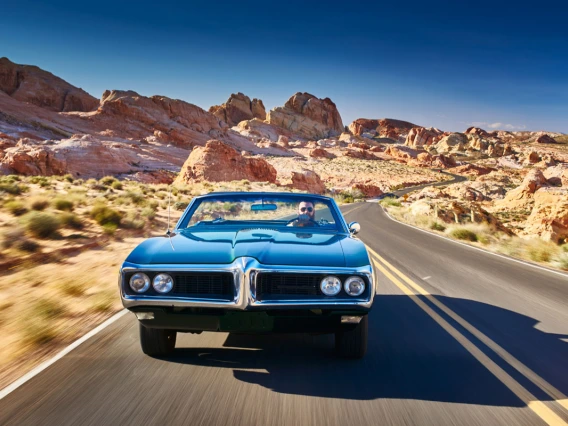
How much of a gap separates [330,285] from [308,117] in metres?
Answer: 162

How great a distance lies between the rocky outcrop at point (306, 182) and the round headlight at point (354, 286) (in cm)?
4431

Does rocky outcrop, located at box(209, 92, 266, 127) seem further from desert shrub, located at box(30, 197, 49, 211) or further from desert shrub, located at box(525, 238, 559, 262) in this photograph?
desert shrub, located at box(525, 238, 559, 262)

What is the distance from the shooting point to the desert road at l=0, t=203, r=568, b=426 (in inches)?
109

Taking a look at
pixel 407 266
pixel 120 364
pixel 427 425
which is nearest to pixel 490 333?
pixel 427 425

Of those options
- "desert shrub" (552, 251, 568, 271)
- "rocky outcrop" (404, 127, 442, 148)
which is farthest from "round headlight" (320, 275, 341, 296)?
"rocky outcrop" (404, 127, 442, 148)

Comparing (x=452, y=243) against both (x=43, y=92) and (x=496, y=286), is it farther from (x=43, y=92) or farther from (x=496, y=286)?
(x=43, y=92)

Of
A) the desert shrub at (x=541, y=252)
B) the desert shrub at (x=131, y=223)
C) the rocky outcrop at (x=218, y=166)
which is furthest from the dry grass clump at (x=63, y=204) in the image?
the rocky outcrop at (x=218, y=166)

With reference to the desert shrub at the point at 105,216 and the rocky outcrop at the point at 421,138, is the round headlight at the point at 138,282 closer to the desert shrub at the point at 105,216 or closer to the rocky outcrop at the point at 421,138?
the desert shrub at the point at 105,216

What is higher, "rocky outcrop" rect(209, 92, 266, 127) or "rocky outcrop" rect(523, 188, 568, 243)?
"rocky outcrop" rect(209, 92, 266, 127)

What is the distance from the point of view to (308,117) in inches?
6319

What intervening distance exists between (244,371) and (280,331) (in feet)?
1.78

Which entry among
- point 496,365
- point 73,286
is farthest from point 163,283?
point 73,286

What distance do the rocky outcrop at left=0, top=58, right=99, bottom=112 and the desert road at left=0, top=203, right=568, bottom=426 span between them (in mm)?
100521

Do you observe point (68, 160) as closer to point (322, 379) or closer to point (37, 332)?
point (37, 332)
